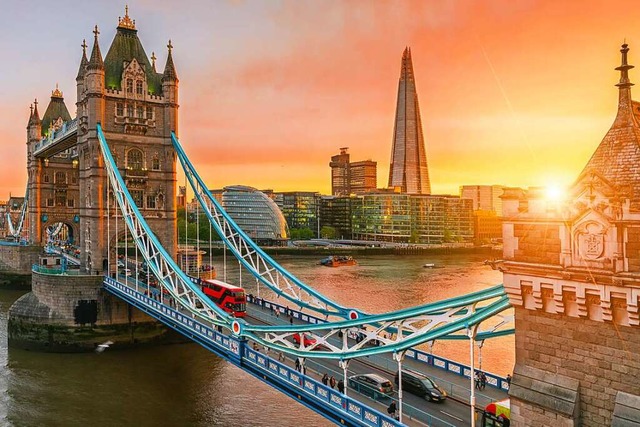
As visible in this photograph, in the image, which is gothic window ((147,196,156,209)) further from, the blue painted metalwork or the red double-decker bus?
the blue painted metalwork

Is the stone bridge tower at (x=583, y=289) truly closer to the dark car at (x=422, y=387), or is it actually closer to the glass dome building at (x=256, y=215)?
the dark car at (x=422, y=387)

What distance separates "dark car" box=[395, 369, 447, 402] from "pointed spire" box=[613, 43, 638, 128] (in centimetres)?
979

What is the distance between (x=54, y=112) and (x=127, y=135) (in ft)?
105

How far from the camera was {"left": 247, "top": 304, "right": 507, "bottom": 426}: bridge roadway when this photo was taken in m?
15.7

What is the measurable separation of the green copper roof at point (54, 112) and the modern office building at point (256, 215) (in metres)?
74.8

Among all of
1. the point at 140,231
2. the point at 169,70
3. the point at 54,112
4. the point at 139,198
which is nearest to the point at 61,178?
the point at 54,112

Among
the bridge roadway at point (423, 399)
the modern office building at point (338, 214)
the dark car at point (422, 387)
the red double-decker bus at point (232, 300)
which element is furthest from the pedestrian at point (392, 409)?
the modern office building at point (338, 214)

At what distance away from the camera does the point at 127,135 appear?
4009cm

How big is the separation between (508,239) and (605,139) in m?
2.61

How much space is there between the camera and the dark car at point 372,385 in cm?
1745

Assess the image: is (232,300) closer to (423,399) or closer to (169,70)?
(423,399)

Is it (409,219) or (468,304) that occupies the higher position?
(409,219)

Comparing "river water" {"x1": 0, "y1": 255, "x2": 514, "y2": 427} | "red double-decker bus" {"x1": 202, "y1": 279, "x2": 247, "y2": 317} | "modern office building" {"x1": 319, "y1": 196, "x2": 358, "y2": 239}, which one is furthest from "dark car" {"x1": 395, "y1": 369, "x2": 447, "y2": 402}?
"modern office building" {"x1": 319, "y1": 196, "x2": 358, "y2": 239}

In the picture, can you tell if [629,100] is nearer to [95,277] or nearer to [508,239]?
[508,239]
